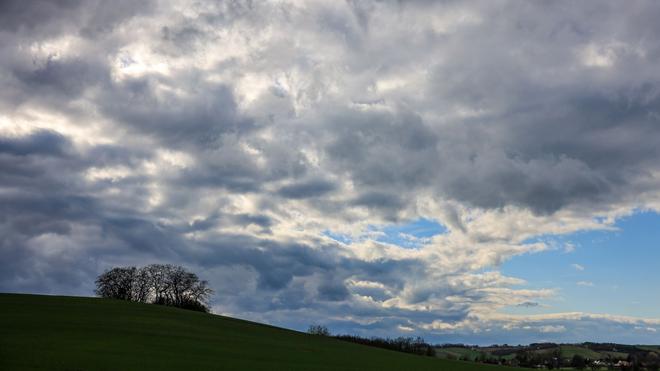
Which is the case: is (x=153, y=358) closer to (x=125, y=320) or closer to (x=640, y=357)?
(x=125, y=320)

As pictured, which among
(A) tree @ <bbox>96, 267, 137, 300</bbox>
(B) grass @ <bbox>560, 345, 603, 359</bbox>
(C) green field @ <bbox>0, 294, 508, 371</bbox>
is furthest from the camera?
(B) grass @ <bbox>560, 345, 603, 359</bbox>

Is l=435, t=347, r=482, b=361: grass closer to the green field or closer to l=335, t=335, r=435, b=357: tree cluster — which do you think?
l=335, t=335, r=435, b=357: tree cluster

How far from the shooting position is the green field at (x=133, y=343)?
46188mm

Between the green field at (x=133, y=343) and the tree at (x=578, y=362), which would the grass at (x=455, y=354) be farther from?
the green field at (x=133, y=343)

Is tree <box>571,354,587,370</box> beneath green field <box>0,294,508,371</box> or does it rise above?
beneath

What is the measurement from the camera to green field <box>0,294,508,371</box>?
152 feet

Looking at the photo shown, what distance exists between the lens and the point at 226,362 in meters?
53.4

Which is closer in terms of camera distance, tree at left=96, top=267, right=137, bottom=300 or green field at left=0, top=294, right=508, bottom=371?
green field at left=0, top=294, right=508, bottom=371

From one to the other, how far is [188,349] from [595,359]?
135 meters

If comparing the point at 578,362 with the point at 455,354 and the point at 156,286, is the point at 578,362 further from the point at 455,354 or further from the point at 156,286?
the point at 156,286

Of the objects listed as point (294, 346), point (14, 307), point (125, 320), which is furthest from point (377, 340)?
point (14, 307)

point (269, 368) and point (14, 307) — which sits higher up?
point (14, 307)

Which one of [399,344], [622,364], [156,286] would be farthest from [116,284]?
[622,364]

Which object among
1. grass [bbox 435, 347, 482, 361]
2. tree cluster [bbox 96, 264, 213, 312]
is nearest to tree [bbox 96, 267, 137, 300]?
tree cluster [bbox 96, 264, 213, 312]
